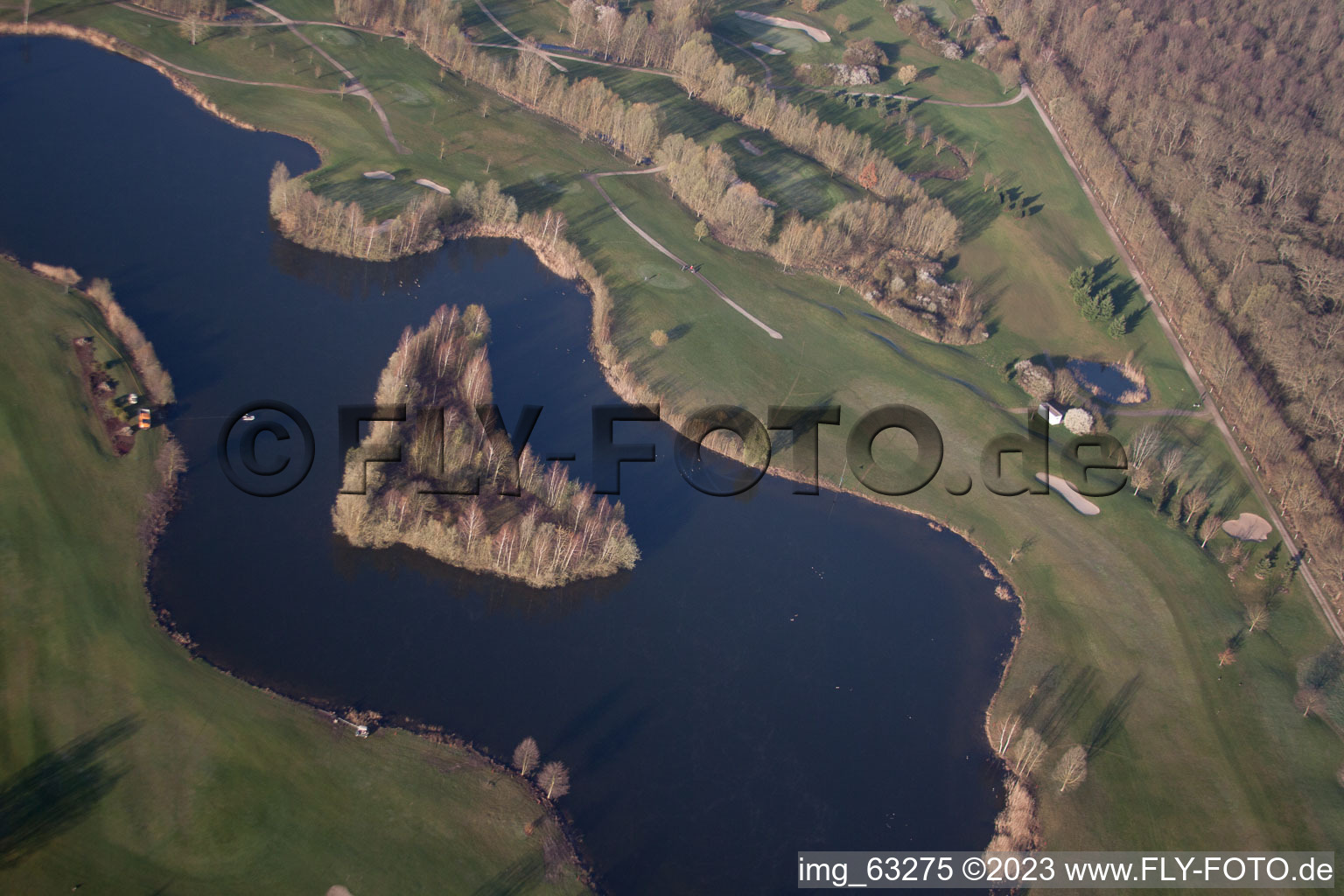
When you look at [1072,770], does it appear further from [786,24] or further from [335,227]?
[786,24]

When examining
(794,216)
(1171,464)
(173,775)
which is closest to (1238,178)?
(1171,464)

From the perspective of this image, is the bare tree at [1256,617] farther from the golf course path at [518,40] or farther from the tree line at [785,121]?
the golf course path at [518,40]

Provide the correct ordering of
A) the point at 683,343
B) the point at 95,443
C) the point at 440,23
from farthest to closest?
1. the point at 440,23
2. the point at 683,343
3. the point at 95,443

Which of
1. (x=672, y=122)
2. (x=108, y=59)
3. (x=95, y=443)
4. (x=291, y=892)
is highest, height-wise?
(x=672, y=122)

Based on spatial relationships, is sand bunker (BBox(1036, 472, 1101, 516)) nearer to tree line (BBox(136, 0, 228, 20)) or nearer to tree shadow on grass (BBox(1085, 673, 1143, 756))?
tree shadow on grass (BBox(1085, 673, 1143, 756))

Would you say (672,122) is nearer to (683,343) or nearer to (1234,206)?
(683,343)

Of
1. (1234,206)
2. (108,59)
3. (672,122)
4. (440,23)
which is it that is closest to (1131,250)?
(1234,206)

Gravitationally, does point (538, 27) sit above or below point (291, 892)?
above

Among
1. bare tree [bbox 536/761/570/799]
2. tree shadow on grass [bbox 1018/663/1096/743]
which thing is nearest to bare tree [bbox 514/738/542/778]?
bare tree [bbox 536/761/570/799]
